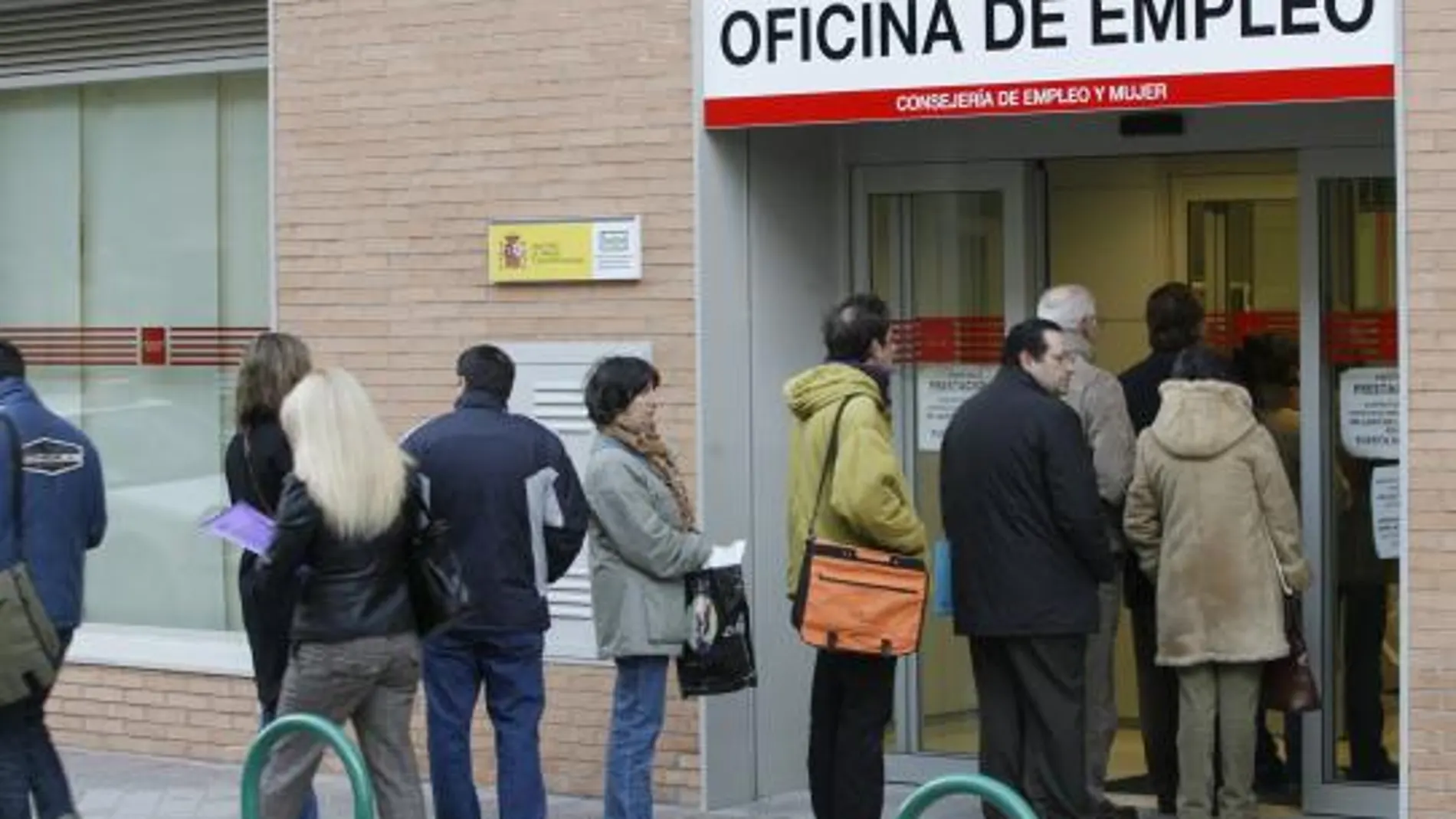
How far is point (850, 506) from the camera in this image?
31.0ft

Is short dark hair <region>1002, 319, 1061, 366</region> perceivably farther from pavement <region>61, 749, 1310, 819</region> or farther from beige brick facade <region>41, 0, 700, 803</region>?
pavement <region>61, 749, 1310, 819</region>

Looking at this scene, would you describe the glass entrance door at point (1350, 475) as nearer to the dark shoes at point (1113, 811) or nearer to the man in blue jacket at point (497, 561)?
the dark shoes at point (1113, 811)

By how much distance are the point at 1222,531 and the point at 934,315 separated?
2.17 metres

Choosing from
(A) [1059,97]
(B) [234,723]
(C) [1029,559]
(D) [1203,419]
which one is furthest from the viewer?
(B) [234,723]

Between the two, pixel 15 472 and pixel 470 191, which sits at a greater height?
pixel 470 191

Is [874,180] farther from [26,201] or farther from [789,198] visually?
[26,201]

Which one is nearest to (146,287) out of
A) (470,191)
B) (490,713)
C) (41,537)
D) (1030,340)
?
(470,191)

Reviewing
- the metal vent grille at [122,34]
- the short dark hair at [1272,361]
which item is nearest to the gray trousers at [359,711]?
the short dark hair at [1272,361]

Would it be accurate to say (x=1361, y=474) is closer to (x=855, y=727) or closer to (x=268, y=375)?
(x=855, y=727)

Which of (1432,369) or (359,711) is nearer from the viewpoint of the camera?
(359,711)

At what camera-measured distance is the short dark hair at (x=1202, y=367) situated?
10.2m

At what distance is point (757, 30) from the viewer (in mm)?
11055

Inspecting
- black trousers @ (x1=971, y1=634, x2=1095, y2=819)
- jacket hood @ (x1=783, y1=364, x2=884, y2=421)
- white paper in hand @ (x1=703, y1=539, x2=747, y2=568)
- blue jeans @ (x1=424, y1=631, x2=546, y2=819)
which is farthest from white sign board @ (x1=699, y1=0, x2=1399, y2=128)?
blue jeans @ (x1=424, y1=631, x2=546, y2=819)

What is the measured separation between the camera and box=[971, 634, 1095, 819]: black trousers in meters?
9.54
